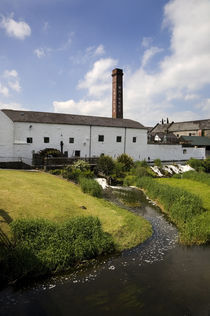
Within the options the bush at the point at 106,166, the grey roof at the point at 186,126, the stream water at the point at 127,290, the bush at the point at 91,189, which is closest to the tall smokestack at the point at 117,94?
the grey roof at the point at 186,126

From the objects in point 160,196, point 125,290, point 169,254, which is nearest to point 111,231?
point 169,254

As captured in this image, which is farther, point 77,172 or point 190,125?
point 190,125

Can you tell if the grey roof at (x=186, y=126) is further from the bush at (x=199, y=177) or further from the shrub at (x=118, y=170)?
the shrub at (x=118, y=170)

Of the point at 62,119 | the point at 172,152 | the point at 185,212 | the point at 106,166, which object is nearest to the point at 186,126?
the point at 172,152

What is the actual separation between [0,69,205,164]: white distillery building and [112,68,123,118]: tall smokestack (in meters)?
6.14

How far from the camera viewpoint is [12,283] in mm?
6438

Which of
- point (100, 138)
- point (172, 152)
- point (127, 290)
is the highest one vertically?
point (100, 138)

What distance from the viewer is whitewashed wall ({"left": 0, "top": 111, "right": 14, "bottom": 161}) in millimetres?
23188

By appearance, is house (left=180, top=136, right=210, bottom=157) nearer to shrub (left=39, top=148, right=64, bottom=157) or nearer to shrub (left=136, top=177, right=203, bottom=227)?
shrub (left=39, top=148, right=64, bottom=157)

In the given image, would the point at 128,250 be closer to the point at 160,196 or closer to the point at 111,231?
the point at 111,231

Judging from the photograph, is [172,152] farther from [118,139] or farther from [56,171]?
[56,171]

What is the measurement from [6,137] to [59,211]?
53.6 ft

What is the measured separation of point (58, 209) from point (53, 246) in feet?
10.3

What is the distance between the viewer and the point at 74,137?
1098 inches
